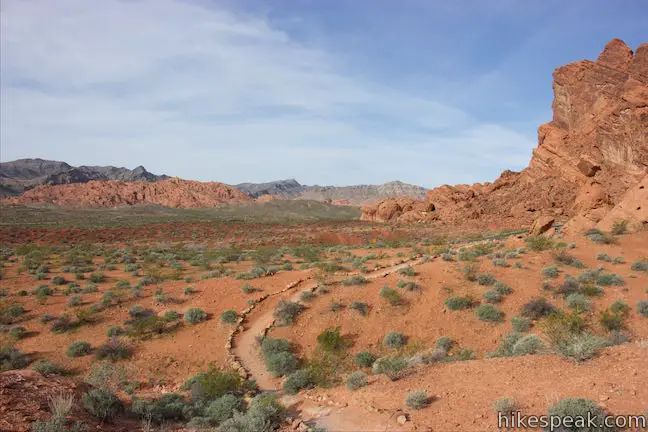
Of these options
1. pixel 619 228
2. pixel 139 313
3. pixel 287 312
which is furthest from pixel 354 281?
pixel 619 228

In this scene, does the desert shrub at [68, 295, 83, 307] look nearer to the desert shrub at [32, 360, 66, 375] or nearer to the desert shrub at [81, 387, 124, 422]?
the desert shrub at [32, 360, 66, 375]

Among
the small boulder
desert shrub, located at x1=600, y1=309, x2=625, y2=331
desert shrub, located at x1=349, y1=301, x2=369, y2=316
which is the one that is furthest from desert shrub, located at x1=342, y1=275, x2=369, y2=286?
the small boulder

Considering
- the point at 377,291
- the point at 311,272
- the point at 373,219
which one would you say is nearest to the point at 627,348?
the point at 377,291

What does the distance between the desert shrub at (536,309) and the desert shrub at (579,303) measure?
26.4 inches

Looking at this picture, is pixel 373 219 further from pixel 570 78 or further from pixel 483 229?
pixel 570 78

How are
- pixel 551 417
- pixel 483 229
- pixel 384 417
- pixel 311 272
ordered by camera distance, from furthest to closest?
1. pixel 483 229
2. pixel 311 272
3. pixel 384 417
4. pixel 551 417

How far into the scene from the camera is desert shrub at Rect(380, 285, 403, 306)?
15.9 meters

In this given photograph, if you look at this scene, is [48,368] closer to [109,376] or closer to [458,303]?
[109,376]

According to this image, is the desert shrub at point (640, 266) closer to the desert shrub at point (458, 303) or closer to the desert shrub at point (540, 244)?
the desert shrub at point (540, 244)

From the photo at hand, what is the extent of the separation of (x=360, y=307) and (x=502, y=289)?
5500 millimetres

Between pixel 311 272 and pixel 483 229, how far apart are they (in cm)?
3018

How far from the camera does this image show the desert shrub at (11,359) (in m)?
12.5

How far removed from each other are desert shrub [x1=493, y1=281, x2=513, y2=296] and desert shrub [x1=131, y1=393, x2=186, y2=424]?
1181cm

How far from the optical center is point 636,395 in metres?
6.62
